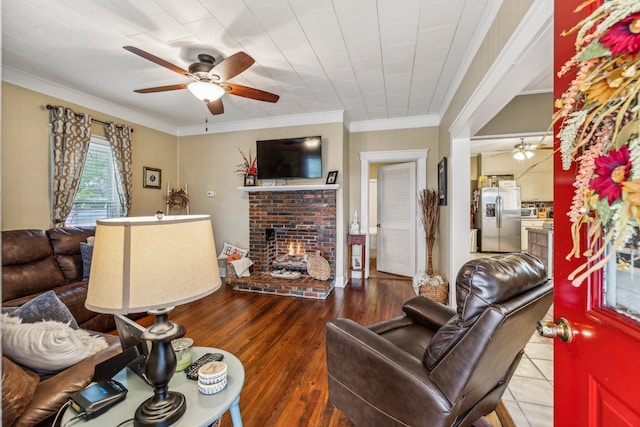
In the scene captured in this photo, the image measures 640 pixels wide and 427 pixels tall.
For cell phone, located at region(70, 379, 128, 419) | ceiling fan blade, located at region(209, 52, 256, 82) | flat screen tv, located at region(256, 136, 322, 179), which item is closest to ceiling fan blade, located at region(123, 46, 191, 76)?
ceiling fan blade, located at region(209, 52, 256, 82)

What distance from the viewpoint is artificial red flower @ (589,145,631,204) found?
0.62 m

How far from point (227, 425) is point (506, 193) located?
701 centimetres

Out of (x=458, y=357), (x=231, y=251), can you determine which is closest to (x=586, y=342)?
(x=458, y=357)

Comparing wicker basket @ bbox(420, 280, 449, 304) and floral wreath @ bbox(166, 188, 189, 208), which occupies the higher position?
floral wreath @ bbox(166, 188, 189, 208)

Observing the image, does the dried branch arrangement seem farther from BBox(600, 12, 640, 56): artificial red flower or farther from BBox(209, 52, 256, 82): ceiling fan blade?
BBox(600, 12, 640, 56): artificial red flower

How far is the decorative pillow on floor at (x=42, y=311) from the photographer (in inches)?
55.7

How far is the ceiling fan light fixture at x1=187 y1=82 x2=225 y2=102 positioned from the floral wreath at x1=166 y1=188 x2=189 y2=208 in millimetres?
2558

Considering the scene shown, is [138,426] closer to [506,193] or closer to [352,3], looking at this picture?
[352,3]

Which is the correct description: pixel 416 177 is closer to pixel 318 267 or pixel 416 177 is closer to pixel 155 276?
pixel 318 267

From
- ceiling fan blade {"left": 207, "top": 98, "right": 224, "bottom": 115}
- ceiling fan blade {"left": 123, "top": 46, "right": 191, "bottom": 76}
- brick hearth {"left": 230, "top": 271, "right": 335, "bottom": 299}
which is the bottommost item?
brick hearth {"left": 230, "top": 271, "right": 335, "bottom": 299}

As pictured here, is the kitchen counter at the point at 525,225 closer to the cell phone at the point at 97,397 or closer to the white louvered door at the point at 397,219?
the white louvered door at the point at 397,219

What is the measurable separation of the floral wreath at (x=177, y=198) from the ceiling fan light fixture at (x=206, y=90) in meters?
2.56

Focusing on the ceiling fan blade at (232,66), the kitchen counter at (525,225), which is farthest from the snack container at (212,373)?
the kitchen counter at (525,225)

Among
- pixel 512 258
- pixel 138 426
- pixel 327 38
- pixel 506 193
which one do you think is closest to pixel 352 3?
pixel 327 38
